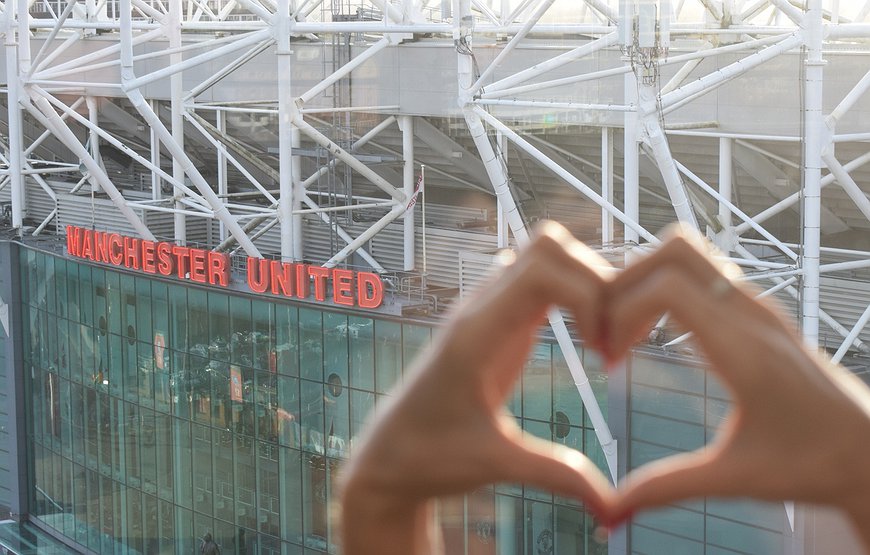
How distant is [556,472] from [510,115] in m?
24.8

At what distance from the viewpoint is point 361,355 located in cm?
3356

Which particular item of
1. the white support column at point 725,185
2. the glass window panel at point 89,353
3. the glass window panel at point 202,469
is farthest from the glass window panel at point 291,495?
the white support column at point 725,185

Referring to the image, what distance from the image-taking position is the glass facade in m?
31.1

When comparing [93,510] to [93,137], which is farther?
[93,137]

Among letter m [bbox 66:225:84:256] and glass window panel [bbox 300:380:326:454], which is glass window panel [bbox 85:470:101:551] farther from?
→ glass window panel [bbox 300:380:326:454]

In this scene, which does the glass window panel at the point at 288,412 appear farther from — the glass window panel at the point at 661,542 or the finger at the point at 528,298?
the finger at the point at 528,298

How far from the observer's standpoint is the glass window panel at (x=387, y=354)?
32.8 meters

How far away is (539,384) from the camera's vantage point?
30.1 m

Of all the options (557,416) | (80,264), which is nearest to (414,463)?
(557,416)

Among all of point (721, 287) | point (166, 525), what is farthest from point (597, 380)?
point (721, 287)

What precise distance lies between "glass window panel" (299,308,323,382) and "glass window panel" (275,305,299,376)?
0.52 feet

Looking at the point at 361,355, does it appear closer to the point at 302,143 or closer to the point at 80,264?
the point at 302,143

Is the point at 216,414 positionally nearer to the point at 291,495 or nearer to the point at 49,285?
the point at 291,495

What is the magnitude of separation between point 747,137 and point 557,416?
7.01 meters
